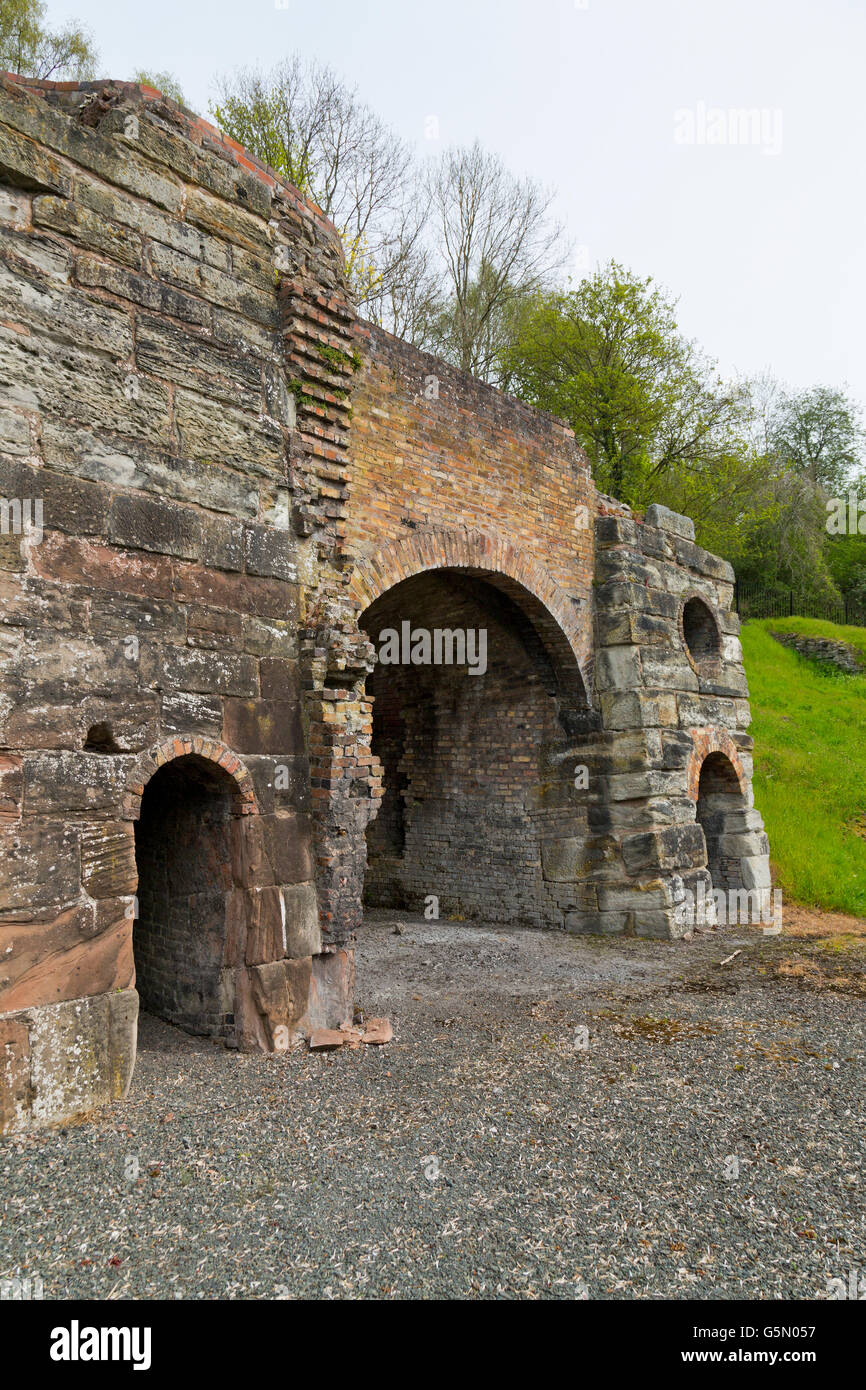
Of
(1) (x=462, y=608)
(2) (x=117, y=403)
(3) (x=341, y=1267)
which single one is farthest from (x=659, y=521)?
(3) (x=341, y=1267)

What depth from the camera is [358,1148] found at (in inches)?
162

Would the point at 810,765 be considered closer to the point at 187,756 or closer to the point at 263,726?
the point at 263,726

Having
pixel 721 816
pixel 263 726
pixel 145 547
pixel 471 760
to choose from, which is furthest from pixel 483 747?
pixel 145 547

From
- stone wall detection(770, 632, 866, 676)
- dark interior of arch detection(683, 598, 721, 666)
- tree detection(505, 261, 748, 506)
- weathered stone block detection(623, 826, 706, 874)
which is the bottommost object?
weathered stone block detection(623, 826, 706, 874)

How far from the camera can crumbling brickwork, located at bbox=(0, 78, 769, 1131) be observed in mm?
4504

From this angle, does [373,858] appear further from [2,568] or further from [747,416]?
[747,416]

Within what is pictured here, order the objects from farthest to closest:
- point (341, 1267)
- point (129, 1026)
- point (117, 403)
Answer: point (117, 403) < point (129, 1026) < point (341, 1267)

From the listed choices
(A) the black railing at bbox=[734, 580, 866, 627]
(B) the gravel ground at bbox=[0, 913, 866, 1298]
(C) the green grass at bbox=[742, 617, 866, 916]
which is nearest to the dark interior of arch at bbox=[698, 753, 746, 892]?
(C) the green grass at bbox=[742, 617, 866, 916]

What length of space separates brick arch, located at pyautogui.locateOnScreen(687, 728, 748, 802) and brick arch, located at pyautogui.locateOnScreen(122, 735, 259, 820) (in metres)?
6.64

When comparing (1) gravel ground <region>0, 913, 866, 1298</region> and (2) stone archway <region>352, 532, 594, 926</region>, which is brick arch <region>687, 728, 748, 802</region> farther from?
(1) gravel ground <region>0, 913, 866, 1298</region>

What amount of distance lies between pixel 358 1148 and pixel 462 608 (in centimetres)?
703

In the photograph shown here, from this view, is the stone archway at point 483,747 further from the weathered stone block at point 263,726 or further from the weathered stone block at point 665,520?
the weathered stone block at point 263,726

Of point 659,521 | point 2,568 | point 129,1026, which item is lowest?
point 129,1026

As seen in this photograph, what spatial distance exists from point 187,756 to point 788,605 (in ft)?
89.1
